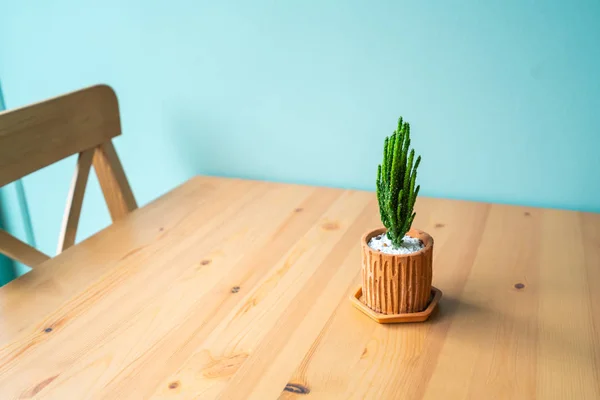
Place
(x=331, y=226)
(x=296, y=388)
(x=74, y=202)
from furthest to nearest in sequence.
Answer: (x=74, y=202), (x=331, y=226), (x=296, y=388)

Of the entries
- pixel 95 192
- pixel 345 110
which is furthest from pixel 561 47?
pixel 95 192

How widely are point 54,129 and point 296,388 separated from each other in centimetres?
82

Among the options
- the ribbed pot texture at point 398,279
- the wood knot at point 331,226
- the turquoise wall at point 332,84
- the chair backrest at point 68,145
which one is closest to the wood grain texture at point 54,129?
the chair backrest at point 68,145

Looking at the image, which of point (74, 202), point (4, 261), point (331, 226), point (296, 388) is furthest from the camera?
point (4, 261)

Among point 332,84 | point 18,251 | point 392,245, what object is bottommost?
point 18,251

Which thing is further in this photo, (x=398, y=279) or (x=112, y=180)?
(x=112, y=180)

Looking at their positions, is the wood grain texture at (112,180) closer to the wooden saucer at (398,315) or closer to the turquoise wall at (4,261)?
the turquoise wall at (4,261)

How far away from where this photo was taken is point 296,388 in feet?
2.50

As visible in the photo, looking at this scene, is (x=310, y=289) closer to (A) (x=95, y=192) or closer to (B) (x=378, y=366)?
(B) (x=378, y=366)

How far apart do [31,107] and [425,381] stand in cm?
92

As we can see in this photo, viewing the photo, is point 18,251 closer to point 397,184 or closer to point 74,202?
point 74,202

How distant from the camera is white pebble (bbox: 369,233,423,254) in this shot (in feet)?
2.90

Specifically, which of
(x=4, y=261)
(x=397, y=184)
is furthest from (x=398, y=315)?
(x=4, y=261)

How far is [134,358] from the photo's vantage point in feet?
2.76
